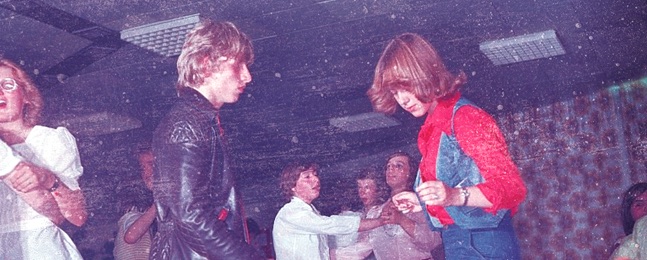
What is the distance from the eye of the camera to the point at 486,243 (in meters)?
1.61

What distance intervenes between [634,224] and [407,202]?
→ 61 cm

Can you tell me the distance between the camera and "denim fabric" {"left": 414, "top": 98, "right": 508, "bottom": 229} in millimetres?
1618

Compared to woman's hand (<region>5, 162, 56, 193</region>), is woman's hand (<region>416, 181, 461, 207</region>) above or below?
above

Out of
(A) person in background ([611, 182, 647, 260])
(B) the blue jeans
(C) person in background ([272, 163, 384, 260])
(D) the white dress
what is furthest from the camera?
(C) person in background ([272, 163, 384, 260])

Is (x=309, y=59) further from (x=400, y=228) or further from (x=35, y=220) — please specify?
(x=35, y=220)

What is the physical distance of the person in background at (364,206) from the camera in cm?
190

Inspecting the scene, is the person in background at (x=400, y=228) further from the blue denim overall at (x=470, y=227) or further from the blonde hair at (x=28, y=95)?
the blonde hair at (x=28, y=95)

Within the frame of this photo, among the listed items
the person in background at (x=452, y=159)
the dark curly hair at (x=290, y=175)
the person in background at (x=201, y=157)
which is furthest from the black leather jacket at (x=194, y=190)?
the person in background at (x=452, y=159)

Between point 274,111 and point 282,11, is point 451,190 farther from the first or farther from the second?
point 282,11

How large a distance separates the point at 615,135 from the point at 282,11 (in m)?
1.04

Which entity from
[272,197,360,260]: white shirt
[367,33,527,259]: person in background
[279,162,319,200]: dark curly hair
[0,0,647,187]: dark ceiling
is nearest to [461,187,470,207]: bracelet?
[367,33,527,259]: person in background

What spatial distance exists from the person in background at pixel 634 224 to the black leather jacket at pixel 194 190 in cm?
99

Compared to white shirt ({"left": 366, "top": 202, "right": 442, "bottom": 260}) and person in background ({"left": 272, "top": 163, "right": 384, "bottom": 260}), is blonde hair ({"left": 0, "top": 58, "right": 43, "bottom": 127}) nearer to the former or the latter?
person in background ({"left": 272, "top": 163, "right": 384, "bottom": 260})

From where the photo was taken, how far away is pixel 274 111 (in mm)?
2041
